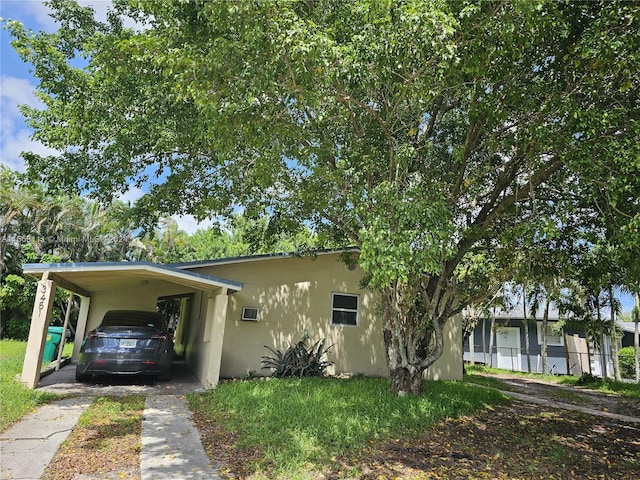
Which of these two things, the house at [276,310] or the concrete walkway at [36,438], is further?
the house at [276,310]

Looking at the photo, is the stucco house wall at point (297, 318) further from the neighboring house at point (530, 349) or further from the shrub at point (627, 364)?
the shrub at point (627, 364)

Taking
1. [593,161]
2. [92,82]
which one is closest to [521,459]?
[593,161]

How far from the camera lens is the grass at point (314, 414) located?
5109 millimetres

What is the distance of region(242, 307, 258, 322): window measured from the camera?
1133cm

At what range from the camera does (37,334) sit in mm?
8000

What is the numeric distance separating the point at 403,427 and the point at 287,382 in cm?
358

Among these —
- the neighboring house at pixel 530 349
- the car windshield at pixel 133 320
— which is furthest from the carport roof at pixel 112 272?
the neighboring house at pixel 530 349

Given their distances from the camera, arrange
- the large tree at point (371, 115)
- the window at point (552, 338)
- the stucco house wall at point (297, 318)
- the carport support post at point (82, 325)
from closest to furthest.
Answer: the large tree at point (371, 115)
the stucco house wall at point (297, 318)
the carport support post at point (82, 325)
the window at point (552, 338)

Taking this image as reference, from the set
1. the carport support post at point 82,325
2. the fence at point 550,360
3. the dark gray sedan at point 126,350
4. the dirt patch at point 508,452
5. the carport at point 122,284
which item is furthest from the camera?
the fence at point 550,360

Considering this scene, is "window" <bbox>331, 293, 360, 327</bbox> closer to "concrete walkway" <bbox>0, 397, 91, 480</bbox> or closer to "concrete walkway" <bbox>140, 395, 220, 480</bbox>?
"concrete walkway" <bbox>140, 395, 220, 480</bbox>

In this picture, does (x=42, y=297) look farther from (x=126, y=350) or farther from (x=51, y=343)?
(x=51, y=343)

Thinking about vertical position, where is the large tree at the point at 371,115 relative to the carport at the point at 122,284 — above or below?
above

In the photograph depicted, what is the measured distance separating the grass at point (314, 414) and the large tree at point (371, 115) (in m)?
0.98

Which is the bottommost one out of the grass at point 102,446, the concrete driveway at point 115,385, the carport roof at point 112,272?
the grass at point 102,446
